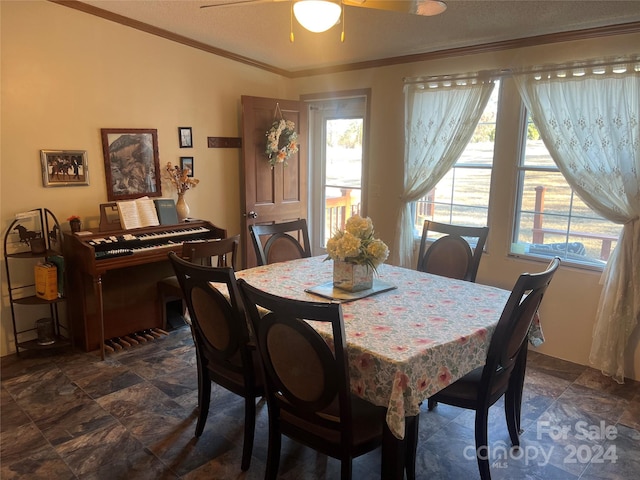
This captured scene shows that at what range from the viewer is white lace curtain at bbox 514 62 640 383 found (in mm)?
2936

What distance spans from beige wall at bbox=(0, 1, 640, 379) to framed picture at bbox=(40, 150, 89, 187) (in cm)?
5

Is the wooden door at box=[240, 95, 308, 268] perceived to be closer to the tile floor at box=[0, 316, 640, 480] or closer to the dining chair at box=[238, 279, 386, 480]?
the tile floor at box=[0, 316, 640, 480]

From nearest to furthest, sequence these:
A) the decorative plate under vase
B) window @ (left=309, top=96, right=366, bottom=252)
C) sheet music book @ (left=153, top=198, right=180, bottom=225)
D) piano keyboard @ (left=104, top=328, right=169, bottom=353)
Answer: the decorative plate under vase
piano keyboard @ (left=104, top=328, right=169, bottom=353)
sheet music book @ (left=153, top=198, right=180, bottom=225)
window @ (left=309, top=96, right=366, bottom=252)

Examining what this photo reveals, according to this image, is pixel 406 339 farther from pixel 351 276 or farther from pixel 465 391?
pixel 351 276

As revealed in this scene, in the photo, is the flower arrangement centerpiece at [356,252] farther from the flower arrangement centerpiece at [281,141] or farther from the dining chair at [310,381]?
the flower arrangement centerpiece at [281,141]

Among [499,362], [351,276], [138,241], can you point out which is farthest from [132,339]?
[499,362]

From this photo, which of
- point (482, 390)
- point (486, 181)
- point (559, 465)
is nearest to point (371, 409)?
point (482, 390)

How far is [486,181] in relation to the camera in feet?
12.4

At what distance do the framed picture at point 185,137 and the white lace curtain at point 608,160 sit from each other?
2987mm

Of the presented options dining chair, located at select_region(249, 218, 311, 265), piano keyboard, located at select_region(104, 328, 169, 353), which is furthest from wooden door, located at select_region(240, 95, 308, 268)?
dining chair, located at select_region(249, 218, 311, 265)

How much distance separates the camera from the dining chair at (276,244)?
3047 mm

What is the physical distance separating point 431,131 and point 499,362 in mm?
2434

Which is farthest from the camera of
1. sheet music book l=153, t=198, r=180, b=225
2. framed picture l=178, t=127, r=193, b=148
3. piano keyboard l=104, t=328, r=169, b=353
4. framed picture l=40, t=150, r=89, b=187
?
framed picture l=178, t=127, r=193, b=148

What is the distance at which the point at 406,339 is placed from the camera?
1790 millimetres
